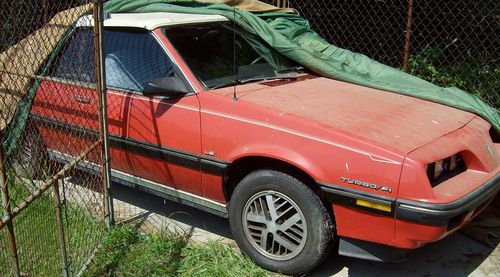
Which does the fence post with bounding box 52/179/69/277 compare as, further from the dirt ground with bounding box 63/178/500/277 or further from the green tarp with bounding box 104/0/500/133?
the green tarp with bounding box 104/0/500/133

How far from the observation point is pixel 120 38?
4223 millimetres

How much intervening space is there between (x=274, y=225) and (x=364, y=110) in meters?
0.97

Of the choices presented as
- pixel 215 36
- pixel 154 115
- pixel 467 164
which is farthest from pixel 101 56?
pixel 467 164

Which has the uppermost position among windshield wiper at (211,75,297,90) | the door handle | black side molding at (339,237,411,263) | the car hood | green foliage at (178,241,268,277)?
windshield wiper at (211,75,297,90)

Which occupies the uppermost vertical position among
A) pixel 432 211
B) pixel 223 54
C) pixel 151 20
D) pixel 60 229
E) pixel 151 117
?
pixel 151 20

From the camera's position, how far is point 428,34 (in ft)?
21.3

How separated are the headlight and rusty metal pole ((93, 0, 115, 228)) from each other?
2067 mm

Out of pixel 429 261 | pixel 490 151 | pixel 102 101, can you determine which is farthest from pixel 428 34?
pixel 102 101

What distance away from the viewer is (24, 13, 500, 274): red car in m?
3.02

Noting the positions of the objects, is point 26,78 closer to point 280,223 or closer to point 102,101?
point 102,101

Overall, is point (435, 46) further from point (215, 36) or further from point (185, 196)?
point (185, 196)

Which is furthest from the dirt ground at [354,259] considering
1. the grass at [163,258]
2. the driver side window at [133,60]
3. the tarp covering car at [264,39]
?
the driver side window at [133,60]

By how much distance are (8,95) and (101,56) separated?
1.70m

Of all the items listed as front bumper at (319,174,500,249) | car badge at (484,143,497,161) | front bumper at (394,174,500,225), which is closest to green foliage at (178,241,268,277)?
front bumper at (319,174,500,249)
